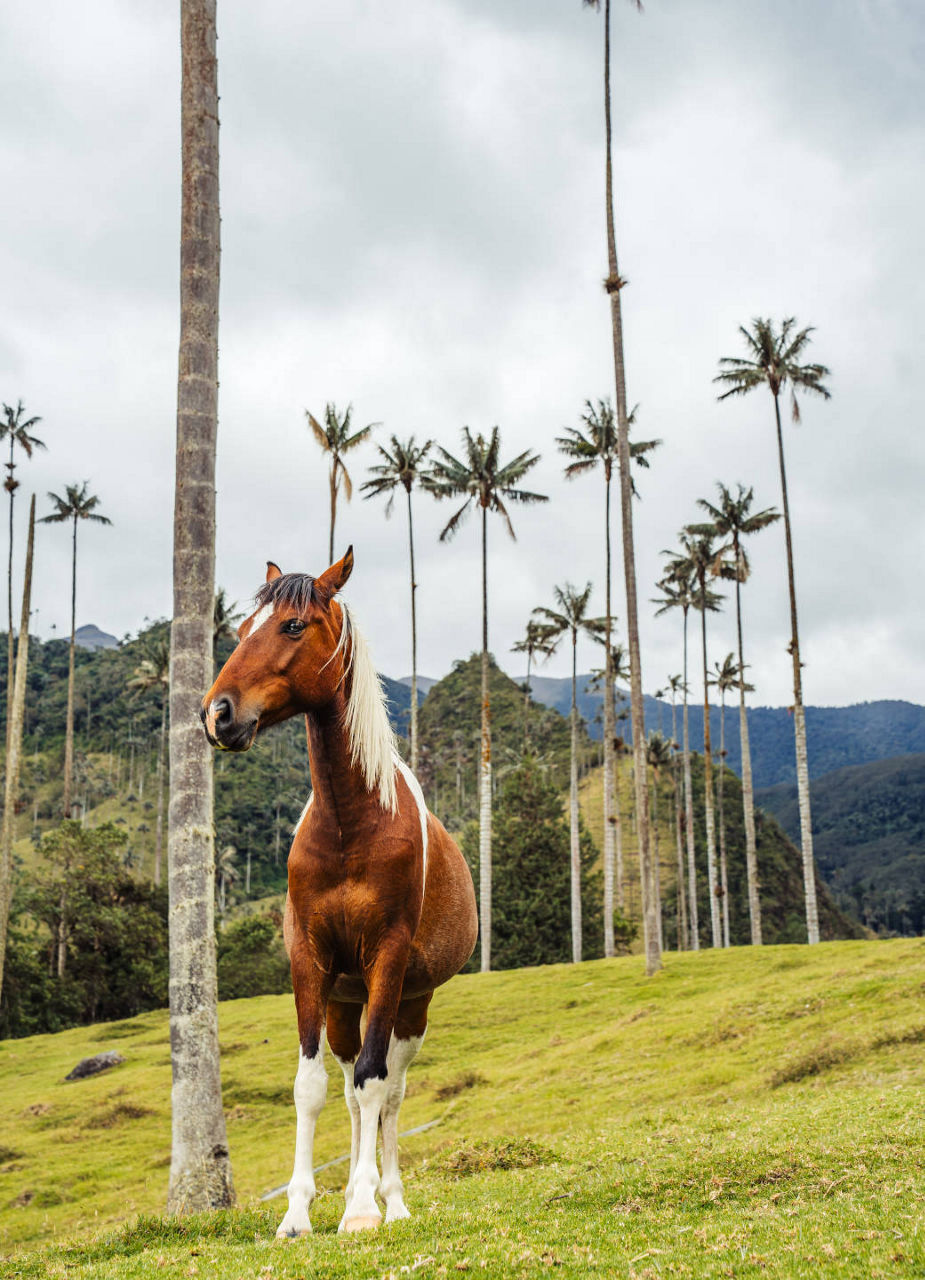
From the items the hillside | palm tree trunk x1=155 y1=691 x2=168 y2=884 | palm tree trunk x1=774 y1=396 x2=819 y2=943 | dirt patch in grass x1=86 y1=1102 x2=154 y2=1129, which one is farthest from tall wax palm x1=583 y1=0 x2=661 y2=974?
the hillside

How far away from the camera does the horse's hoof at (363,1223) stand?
5.46m

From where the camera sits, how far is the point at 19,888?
5175 centimetres

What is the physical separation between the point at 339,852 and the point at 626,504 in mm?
28205

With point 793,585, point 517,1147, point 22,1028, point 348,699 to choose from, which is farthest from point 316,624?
point 22,1028

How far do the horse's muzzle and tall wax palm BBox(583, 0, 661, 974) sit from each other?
92.1 ft

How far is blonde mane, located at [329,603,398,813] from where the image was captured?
5770mm

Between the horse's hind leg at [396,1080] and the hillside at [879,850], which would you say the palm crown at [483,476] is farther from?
the hillside at [879,850]

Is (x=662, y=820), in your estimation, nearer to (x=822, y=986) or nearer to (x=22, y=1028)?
(x=22, y=1028)

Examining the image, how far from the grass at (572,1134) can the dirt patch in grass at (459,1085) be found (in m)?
0.07

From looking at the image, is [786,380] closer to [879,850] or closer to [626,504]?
[626,504]

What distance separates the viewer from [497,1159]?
12.2m

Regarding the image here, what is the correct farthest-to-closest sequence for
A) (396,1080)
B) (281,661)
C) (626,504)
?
(626,504), (396,1080), (281,661)

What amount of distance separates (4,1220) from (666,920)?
7324cm

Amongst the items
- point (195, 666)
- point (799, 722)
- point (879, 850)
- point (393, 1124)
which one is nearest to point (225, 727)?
point (393, 1124)
